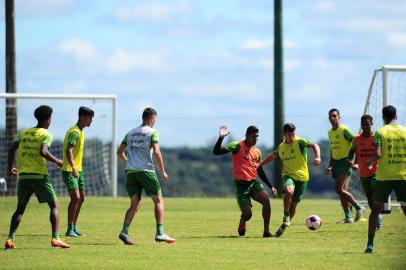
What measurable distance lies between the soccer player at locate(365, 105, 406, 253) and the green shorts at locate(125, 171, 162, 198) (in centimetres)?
357

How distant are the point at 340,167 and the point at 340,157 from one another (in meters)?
0.21

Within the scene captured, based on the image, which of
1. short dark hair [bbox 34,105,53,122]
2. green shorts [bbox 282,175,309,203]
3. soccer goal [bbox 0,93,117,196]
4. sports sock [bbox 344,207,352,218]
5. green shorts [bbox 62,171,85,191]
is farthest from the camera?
soccer goal [bbox 0,93,117,196]

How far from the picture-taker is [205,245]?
60.2ft

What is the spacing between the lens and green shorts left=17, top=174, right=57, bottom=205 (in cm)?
1781

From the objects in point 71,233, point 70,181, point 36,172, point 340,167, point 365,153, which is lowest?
point 71,233

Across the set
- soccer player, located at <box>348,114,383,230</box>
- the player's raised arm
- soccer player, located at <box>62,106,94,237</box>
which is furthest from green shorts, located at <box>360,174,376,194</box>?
soccer player, located at <box>62,106,94,237</box>

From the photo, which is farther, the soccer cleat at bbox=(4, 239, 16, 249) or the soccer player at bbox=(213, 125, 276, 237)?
the soccer player at bbox=(213, 125, 276, 237)

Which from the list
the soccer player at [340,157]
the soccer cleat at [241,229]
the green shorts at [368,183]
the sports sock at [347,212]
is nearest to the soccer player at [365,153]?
the green shorts at [368,183]

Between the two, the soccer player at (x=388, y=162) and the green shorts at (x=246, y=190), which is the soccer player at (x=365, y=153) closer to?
the green shorts at (x=246, y=190)

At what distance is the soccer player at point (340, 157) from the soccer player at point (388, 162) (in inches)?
249

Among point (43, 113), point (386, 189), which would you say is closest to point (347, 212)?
point (386, 189)

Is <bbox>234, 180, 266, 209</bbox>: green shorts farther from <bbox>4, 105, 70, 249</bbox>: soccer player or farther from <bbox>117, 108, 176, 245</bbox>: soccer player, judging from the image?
<bbox>4, 105, 70, 249</bbox>: soccer player

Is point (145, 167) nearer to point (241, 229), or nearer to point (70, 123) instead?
point (241, 229)

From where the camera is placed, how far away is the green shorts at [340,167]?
929 inches
